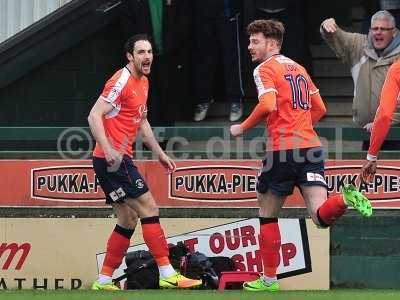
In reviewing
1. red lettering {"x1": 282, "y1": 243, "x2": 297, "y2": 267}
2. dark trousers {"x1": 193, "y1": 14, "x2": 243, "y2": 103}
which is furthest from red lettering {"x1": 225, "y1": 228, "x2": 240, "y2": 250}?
dark trousers {"x1": 193, "y1": 14, "x2": 243, "y2": 103}

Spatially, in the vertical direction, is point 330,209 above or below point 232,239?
above

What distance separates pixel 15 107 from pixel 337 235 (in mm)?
3464

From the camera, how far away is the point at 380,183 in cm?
1084

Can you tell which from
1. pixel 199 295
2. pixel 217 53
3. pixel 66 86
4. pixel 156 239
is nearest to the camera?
pixel 199 295

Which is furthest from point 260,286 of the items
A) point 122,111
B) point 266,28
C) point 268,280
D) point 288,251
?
point 266,28

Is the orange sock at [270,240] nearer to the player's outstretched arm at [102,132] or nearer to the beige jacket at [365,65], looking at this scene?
the player's outstretched arm at [102,132]

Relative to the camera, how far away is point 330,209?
358 inches

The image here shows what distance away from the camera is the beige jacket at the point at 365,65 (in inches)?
422

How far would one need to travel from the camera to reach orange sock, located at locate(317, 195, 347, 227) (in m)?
9.07

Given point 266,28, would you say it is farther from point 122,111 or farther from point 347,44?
point 347,44

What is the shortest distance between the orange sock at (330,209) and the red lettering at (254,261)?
1.82 metres

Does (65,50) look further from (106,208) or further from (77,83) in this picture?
(106,208)

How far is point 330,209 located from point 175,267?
189cm

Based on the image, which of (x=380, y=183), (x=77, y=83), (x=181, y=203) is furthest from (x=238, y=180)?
(x=77, y=83)
